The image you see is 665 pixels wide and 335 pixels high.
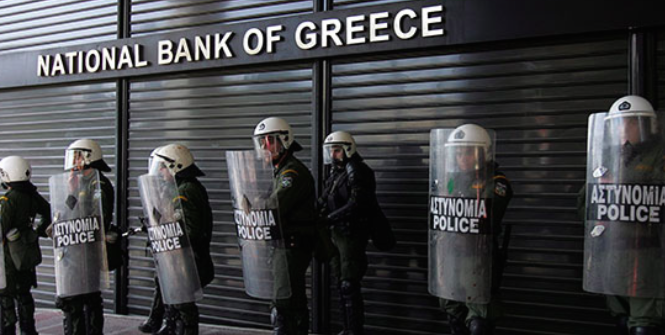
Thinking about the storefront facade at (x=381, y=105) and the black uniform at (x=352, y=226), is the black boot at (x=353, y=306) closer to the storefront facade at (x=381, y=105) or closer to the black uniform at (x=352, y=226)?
the black uniform at (x=352, y=226)

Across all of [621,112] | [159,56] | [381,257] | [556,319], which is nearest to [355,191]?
[381,257]

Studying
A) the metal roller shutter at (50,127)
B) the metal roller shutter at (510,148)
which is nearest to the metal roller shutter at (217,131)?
the metal roller shutter at (50,127)

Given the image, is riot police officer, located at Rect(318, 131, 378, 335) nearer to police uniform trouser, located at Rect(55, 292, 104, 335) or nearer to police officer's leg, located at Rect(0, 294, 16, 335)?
police uniform trouser, located at Rect(55, 292, 104, 335)

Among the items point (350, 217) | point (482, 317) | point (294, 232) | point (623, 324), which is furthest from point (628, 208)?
point (350, 217)

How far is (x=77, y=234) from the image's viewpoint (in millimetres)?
5461

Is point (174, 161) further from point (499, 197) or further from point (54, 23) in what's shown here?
point (54, 23)

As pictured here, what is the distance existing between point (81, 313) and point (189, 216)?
4.55 feet

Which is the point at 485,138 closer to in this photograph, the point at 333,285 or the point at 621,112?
the point at 621,112

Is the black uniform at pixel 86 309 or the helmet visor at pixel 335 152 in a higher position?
the helmet visor at pixel 335 152

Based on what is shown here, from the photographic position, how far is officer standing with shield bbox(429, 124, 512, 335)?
14.7 feet

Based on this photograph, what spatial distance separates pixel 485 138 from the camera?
181 inches

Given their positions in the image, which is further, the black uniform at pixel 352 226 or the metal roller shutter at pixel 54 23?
the metal roller shutter at pixel 54 23

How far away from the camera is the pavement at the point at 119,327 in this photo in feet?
23.0

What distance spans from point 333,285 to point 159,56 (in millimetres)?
3575
